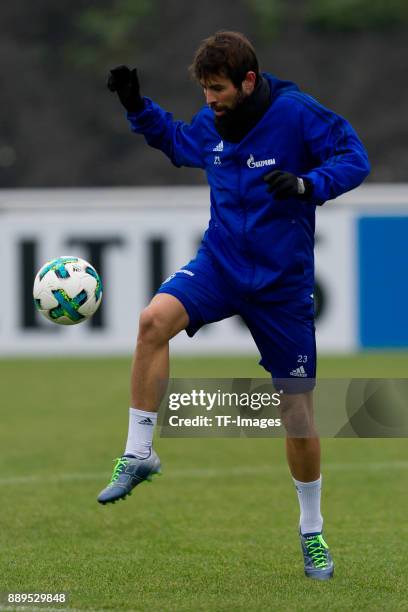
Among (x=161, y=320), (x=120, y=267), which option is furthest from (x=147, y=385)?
(x=120, y=267)

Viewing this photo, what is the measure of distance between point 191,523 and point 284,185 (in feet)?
8.02

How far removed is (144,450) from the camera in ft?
19.2

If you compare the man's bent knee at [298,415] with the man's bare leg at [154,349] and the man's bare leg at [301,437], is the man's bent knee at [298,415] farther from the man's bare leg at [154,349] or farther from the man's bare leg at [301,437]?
the man's bare leg at [154,349]

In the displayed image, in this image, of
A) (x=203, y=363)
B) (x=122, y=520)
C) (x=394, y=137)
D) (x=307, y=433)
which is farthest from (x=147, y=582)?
(x=394, y=137)

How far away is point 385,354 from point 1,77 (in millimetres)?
8895

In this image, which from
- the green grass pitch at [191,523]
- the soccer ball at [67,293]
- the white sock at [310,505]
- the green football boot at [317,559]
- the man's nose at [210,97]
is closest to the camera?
the green grass pitch at [191,523]

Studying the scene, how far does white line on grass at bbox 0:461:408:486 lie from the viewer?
8.82 m

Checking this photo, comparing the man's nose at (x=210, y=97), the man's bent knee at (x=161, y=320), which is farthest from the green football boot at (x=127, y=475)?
the man's nose at (x=210, y=97)

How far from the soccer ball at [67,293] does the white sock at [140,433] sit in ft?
1.95

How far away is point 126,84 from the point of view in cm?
614

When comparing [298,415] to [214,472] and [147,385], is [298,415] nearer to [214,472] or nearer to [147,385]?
[147,385]

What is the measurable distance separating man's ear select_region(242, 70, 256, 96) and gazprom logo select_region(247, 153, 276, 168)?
276 millimetres

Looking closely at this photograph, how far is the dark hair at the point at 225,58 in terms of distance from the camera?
5.75 m

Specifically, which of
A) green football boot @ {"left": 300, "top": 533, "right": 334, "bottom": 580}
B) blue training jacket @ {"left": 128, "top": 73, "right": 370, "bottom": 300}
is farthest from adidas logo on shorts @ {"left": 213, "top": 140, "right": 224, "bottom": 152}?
green football boot @ {"left": 300, "top": 533, "right": 334, "bottom": 580}
